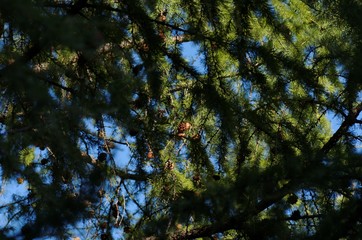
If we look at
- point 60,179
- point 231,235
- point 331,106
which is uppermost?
point 331,106

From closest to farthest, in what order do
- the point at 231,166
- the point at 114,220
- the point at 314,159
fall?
the point at 314,159 < the point at 114,220 < the point at 231,166

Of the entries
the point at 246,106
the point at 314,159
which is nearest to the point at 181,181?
the point at 246,106

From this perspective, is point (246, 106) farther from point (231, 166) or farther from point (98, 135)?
point (98, 135)

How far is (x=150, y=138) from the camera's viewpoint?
276 cm

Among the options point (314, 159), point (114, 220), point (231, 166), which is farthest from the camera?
point (231, 166)

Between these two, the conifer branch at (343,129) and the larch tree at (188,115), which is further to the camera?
the conifer branch at (343,129)

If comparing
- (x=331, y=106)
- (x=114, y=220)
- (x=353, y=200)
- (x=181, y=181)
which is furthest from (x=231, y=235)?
(x=353, y=200)

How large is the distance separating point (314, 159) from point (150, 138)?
895 mm

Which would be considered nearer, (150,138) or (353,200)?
(353,200)

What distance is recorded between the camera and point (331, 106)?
2.76 meters

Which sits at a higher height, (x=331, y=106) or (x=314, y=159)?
(x=331, y=106)

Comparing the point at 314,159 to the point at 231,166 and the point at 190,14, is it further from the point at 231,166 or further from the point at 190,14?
the point at 190,14

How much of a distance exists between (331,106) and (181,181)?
77cm

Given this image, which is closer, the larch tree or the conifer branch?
the larch tree
